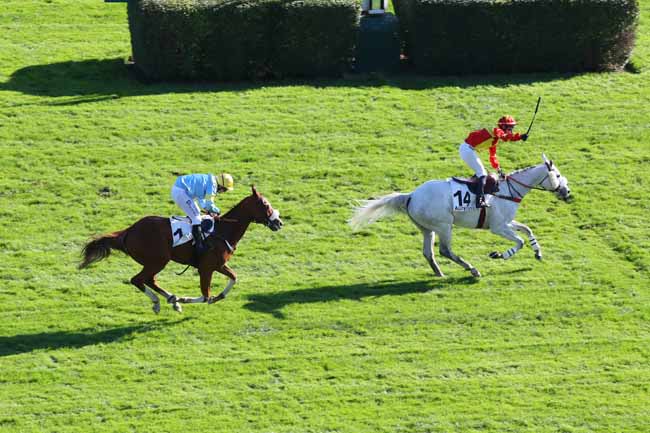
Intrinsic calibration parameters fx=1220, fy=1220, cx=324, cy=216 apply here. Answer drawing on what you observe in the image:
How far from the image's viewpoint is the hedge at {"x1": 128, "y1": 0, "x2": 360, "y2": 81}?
26703 millimetres

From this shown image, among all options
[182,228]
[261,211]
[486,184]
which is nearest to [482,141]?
[486,184]

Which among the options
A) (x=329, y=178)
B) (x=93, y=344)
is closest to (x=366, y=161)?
(x=329, y=178)

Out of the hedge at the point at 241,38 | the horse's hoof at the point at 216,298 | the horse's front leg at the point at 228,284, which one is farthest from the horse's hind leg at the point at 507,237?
the hedge at the point at 241,38

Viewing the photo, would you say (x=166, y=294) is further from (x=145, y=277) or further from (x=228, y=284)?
(x=228, y=284)

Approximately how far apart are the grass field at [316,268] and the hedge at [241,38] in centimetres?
43

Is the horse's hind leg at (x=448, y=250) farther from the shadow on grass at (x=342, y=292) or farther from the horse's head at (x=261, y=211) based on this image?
the horse's head at (x=261, y=211)

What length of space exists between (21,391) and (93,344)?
1.48 metres

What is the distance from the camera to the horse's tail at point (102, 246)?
17.9 metres

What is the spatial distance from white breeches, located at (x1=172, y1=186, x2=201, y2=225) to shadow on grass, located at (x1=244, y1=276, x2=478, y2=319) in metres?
1.84

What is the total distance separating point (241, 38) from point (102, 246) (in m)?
10.3

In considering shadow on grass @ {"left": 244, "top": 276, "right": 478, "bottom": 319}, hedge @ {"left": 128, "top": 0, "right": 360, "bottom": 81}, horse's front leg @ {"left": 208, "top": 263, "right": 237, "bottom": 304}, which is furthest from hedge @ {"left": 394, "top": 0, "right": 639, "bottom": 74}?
horse's front leg @ {"left": 208, "top": 263, "right": 237, "bottom": 304}

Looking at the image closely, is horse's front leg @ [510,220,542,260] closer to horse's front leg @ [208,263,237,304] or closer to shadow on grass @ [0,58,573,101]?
horse's front leg @ [208,263,237,304]

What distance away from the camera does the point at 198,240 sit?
59.0ft

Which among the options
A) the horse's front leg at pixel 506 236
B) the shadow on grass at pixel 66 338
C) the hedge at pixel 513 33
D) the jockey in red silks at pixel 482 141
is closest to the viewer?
the shadow on grass at pixel 66 338
